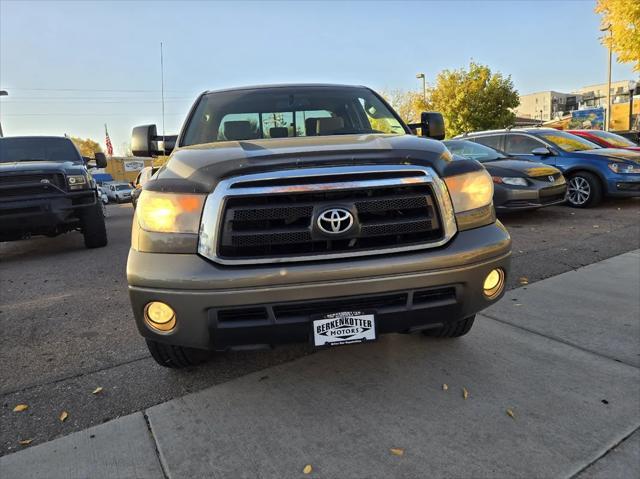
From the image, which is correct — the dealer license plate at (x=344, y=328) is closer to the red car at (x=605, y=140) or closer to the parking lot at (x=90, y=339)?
the parking lot at (x=90, y=339)

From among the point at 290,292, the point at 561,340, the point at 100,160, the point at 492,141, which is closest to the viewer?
the point at 290,292

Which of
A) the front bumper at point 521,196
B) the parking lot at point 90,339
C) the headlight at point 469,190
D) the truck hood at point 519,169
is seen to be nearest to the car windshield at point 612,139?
the truck hood at point 519,169

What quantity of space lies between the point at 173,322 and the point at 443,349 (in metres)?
1.76

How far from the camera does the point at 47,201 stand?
230 inches

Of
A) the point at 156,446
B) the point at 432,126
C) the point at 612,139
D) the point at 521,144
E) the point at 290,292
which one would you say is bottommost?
the point at 156,446

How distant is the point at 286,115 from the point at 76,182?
162 inches

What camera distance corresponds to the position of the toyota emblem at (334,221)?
199cm

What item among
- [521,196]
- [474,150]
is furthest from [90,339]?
[474,150]

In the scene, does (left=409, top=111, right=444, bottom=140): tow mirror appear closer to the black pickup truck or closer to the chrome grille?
the chrome grille

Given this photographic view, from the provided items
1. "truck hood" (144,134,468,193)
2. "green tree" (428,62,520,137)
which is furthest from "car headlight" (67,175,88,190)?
"green tree" (428,62,520,137)

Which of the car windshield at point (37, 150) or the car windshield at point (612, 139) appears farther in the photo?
the car windshield at point (612, 139)

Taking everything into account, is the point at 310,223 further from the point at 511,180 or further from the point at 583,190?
the point at 583,190

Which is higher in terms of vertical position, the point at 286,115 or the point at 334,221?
the point at 286,115

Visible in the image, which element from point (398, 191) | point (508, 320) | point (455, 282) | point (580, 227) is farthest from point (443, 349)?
point (580, 227)
